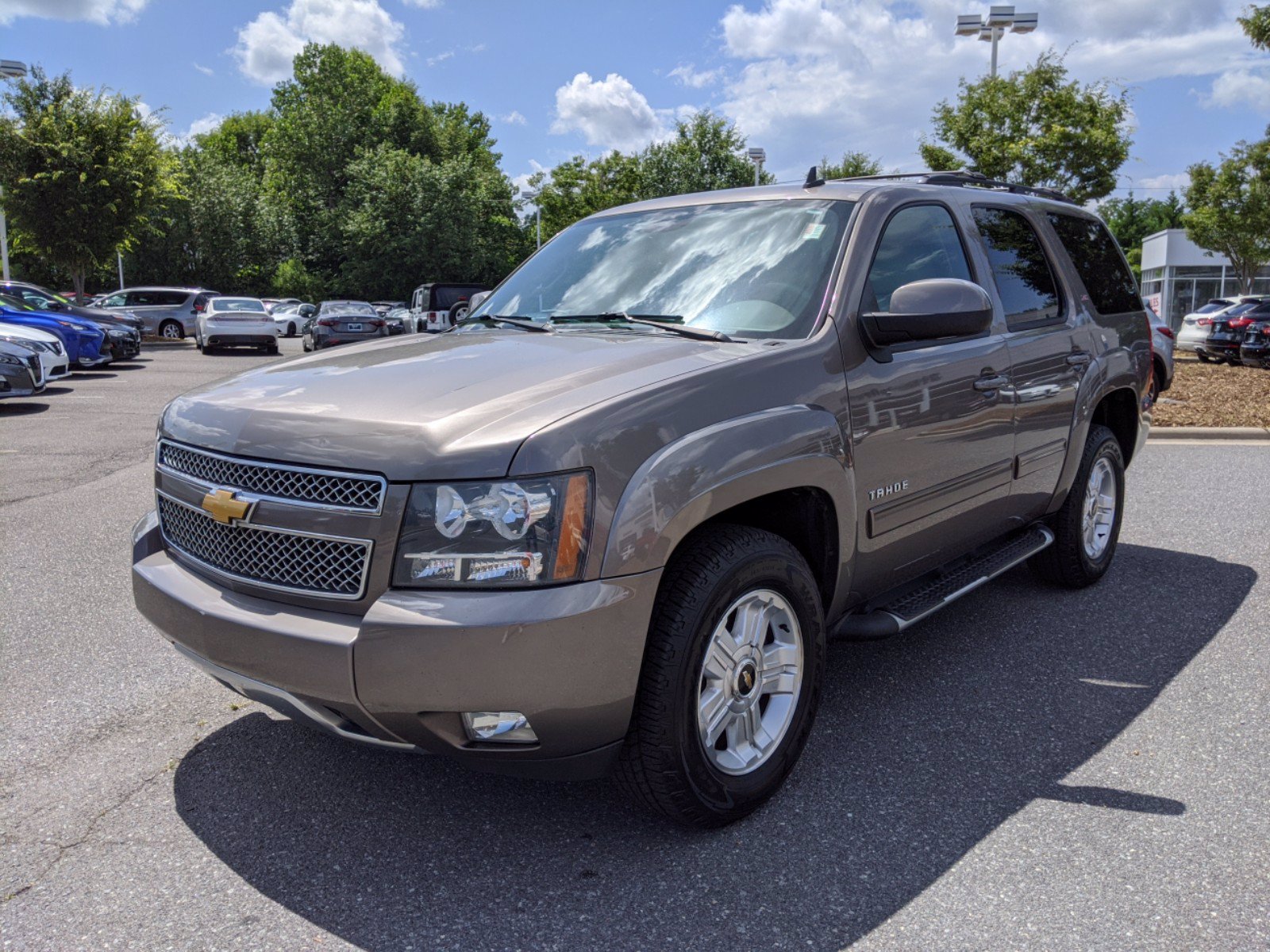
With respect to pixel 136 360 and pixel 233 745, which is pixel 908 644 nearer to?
pixel 233 745

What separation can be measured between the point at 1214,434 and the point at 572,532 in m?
10.7

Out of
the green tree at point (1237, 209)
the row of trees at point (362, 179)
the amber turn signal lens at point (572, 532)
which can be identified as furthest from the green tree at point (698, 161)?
the amber turn signal lens at point (572, 532)

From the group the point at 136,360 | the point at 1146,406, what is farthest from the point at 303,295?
the point at 1146,406

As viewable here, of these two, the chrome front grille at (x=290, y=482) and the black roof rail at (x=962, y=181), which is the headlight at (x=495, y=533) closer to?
the chrome front grille at (x=290, y=482)

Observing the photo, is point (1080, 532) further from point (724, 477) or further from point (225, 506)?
point (225, 506)

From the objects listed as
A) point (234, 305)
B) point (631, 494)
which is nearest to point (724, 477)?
point (631, 494)

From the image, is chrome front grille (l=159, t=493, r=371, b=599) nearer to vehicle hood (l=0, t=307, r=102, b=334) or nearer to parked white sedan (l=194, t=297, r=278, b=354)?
vehicle hood (l=0, t=307, r=102, b=334)

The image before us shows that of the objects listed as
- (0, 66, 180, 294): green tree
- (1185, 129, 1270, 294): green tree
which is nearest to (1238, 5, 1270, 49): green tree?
(1185, 129, 1270, 294): green tree

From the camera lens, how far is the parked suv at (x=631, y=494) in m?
2.54

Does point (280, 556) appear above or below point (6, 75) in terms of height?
below

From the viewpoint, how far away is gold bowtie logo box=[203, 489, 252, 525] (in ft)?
9.14

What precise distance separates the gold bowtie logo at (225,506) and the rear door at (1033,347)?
115 inches

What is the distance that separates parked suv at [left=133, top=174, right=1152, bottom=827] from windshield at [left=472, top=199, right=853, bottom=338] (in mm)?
14

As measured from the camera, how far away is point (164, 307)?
111 feet
